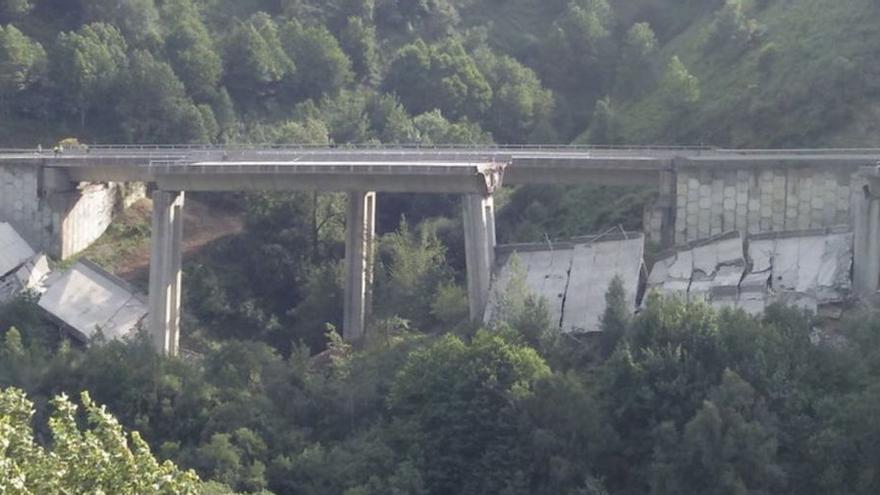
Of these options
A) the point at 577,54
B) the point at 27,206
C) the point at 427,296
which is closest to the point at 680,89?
the point at 577,54

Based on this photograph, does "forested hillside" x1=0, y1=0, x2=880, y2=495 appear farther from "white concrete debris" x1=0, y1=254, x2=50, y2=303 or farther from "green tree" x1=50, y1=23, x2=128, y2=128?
"white concrete debris" x1=0, y1=254, x2=50, y2=303

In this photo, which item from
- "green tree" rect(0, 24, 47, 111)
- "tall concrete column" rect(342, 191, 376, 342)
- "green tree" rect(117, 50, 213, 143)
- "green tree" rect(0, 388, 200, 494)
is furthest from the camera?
"green tree" rect(0, 24, 47, 111)

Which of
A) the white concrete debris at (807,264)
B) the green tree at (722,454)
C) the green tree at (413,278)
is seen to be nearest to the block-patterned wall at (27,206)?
the green tree at (413,278)

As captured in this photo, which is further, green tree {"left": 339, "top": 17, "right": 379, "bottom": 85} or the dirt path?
green tree {"left": 339, "top": 17, "right": 379, "bottom": 85}

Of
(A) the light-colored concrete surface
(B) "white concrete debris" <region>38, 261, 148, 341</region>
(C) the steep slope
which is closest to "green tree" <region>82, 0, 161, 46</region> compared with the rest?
(C) the steep slope

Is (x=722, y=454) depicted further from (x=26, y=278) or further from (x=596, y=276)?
(x=26, y=278)

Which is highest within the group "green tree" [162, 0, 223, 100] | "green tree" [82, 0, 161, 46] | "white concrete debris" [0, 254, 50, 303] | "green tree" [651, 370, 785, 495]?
"green tree" [82, 0, 161, 46]
